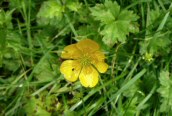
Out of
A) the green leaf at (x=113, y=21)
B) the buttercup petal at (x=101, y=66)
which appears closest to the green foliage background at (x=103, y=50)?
the green leaf at (x=113, y=21)

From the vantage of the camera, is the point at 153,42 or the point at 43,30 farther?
the point at 43,30

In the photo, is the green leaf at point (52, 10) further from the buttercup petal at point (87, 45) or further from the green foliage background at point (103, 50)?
the buttercup petal at point (87, 45)

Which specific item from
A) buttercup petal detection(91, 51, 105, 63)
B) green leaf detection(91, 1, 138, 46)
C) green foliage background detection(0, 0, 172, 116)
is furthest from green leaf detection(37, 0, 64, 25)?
buttercup petal detection(91, 51, 105, 63)

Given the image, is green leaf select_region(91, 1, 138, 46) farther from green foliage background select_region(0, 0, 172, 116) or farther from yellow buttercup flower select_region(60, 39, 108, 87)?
yellow buttercup flower select_region(60, 39, 108, 87)

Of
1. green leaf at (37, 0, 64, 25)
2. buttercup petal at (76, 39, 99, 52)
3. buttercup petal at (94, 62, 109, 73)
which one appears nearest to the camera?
buttercup petal at (76, 39, 99, 52)

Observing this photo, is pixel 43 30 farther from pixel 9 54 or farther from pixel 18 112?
pixel 18 112

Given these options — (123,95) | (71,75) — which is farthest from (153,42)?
(71,75)
